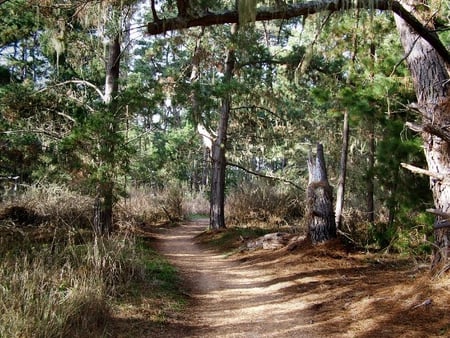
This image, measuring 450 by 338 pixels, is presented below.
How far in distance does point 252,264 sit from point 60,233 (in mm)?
3610

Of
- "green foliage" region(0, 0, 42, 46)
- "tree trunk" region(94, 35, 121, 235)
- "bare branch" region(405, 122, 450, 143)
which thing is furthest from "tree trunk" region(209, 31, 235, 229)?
"bare branch" region(405, 122, 450, 143)

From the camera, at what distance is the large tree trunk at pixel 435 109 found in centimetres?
526

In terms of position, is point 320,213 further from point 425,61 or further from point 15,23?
point 15,23

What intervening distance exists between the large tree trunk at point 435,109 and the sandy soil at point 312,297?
83 centimetres

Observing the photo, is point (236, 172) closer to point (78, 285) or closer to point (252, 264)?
point (252, 264)

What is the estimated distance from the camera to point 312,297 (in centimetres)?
Answer: 571

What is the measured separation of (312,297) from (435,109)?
2.97m

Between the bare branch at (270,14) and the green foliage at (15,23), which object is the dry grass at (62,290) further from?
the green foliage at (15,23)

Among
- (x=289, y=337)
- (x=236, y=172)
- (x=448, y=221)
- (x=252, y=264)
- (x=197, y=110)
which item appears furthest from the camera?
(x=236, y=172)

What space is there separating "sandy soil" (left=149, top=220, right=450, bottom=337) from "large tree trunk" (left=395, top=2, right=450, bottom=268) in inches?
32.8

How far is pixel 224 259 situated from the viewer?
360 inches

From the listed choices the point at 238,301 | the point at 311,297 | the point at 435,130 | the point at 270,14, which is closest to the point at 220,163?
the point at 238,301

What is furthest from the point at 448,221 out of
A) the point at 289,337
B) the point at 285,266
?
the point at 285,266

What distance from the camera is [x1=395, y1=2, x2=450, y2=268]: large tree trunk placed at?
17.2 ft
